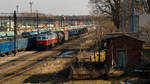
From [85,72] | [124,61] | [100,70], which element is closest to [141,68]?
[124,61]

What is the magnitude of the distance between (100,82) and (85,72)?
5.94 feet

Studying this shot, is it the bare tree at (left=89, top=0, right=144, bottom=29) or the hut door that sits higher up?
the bare tree at (left=89, top=0, right=144, bottom=29)

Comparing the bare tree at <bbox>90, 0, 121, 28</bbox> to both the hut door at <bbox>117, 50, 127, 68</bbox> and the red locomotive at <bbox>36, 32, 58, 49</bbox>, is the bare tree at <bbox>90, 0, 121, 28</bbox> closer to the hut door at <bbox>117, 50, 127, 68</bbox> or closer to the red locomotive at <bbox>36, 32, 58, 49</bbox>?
the red locomotive at <bbox>36, 32, 58, 49</bbox>

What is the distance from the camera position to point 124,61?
63.2 ft

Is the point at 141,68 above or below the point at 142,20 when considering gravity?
below

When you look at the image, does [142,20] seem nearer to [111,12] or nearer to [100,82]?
[111,12]

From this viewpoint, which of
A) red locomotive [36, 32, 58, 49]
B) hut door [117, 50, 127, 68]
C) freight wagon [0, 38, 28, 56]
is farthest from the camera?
red locomotive [36, 32, 58, 49]

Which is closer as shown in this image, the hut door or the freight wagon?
the hut door

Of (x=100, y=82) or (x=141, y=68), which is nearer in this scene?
(x=100, y=82)

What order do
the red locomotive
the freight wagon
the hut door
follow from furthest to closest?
the red locomotive → the freight wagon → the hut door

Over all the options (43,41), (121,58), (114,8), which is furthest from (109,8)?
(121,58)

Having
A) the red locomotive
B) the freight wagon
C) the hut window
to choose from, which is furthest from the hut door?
the red locomotive

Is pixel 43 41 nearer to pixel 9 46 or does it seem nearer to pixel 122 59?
pixel 9 46

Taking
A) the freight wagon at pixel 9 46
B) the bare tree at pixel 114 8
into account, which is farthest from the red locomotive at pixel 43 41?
the bare tree at pixel 114 8
